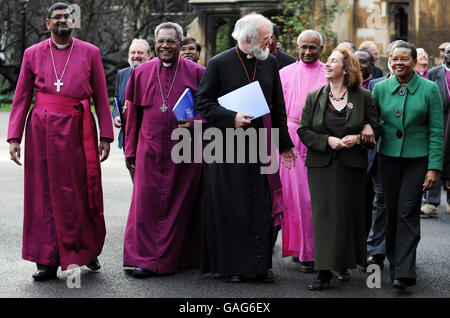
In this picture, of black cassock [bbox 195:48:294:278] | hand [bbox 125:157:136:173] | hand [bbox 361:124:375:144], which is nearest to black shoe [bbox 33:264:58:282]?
hand [bbox 125:157:136:173]

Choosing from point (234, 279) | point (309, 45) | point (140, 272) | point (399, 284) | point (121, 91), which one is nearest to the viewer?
point (399, 284)

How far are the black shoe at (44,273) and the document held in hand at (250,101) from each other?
1986mm

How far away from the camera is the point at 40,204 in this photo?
7102 millimetres

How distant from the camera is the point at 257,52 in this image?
7.13 m

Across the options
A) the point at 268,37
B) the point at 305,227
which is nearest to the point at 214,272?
the point at 305,227

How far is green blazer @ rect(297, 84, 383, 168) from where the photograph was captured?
6.85m

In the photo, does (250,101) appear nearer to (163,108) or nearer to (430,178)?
(163,108)

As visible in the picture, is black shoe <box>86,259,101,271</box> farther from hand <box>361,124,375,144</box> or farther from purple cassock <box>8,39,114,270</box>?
hand <box>361,124,375,144</box>

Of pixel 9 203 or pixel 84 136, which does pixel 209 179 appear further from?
pixel 9 203

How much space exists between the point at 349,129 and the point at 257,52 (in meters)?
1.00

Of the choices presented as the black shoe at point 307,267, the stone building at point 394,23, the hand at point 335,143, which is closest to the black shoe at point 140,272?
the black shoe at point 307,267

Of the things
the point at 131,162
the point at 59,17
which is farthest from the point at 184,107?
the point at 59,17

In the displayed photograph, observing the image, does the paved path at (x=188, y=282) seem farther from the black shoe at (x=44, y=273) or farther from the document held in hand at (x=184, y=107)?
the document held in hand at (x=184, y=107)

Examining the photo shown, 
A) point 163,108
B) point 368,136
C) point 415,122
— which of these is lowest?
point 368,136
